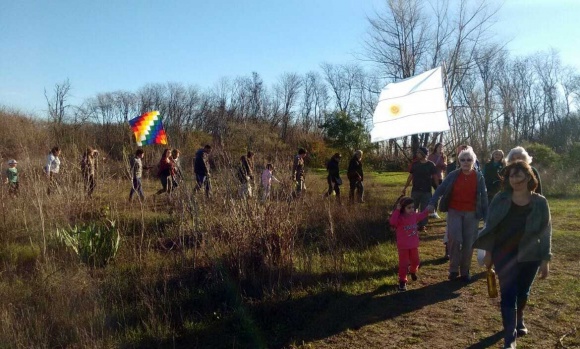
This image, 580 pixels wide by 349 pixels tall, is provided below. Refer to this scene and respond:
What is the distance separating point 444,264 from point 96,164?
5945 mm

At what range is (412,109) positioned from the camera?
26.5 feet

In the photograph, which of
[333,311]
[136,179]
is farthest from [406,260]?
[136,179]

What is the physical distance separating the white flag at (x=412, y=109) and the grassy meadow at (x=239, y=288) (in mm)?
1677

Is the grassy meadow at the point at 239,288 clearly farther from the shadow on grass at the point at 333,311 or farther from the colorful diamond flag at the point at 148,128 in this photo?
the colorful diamond flag at the point at 148,128

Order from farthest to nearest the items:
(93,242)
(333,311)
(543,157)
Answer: (543,157) < (93,242) < (333,311)

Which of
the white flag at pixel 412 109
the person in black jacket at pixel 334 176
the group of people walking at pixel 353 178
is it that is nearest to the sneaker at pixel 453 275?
the white flag at pixel 412 109

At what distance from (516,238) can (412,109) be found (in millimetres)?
4168

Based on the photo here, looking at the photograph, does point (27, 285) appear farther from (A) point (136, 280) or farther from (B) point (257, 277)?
(B) point (257, 277)

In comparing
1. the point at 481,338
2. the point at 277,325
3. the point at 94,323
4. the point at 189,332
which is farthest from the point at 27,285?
the point at 481,338

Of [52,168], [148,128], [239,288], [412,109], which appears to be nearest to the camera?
[239,288]

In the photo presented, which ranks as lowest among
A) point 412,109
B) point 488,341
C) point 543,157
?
point 488,341

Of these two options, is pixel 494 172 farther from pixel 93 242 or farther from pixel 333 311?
pixel 93 242

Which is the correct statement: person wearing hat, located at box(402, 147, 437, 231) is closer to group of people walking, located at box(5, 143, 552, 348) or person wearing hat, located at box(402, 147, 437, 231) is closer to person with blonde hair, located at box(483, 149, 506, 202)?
group of people walking, located at box(5, 143, 552, 348)

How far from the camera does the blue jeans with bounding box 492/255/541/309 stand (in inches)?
164
